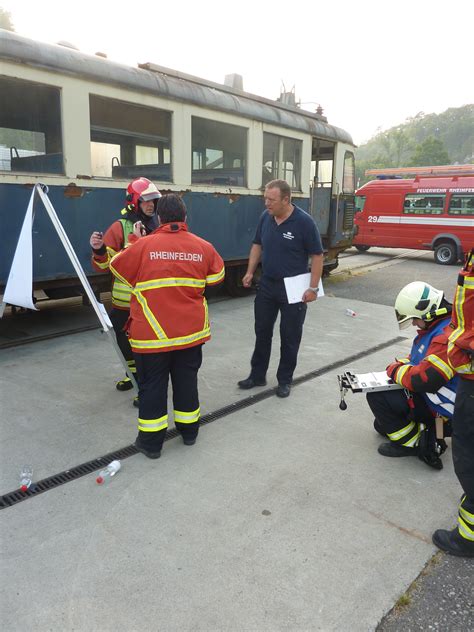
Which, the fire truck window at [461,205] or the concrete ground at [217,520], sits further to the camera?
the fire truck window at [461,205]

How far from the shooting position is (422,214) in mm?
15023

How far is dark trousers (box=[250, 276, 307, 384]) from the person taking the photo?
413 cm

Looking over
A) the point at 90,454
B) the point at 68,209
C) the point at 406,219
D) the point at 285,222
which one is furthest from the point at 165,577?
the point at 406,219

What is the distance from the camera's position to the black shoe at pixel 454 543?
2326 mm

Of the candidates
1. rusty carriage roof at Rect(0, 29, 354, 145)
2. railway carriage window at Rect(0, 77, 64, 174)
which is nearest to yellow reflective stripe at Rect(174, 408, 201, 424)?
railway carriage window at Rect(0, 77, 64, 174)

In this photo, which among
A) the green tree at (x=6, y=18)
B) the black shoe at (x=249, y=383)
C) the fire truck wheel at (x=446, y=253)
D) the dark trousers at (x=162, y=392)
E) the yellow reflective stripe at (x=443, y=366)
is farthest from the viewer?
the green tree at (x=6, y=18)

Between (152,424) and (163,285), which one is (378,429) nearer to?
(152,424)

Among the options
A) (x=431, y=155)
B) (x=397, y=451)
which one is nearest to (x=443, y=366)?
(x=397, y=451)

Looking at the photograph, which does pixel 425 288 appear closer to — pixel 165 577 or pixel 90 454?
pixel 165 577

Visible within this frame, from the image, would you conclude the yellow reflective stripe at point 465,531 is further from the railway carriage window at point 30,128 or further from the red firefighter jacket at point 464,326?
the railway carriage window at point 30,128

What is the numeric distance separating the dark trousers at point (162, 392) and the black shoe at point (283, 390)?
3.57ft

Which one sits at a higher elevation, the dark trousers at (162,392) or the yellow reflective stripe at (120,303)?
the yellow reflective stripe at (120,303)

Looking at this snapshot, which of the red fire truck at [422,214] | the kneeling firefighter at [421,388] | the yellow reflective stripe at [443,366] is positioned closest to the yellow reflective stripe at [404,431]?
the kneeling firefighter at [421,388]

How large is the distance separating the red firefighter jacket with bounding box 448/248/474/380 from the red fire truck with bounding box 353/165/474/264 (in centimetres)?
1342
